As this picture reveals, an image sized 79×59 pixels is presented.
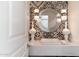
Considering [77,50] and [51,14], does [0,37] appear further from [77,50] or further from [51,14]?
[51,14]

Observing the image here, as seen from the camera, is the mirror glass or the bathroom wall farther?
the mirror glass

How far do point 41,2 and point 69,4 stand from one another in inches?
20.2

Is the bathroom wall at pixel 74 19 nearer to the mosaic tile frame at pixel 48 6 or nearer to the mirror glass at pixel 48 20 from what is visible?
the mosaic tile frame at pixel 48 6

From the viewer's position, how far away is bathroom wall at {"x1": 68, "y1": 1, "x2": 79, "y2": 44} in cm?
254

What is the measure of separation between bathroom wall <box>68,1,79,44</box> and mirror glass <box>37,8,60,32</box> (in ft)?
0.84

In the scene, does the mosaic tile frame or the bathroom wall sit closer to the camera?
the bathroom wall

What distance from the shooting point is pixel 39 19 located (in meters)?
2.77

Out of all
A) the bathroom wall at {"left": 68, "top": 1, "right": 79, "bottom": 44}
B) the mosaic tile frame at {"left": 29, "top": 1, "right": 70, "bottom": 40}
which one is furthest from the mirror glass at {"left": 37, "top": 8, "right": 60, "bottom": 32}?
the bathroom wall at {"left": 68, "top": 1, "right": 79, "bottom": 44}

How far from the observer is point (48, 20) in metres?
2.75

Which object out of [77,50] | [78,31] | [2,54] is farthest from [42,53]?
[2,54]

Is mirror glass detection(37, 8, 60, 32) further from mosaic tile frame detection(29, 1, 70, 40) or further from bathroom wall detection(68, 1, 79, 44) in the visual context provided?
bathroom wall detection(68, 1, 79, 44)

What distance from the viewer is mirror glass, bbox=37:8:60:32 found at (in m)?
2.76

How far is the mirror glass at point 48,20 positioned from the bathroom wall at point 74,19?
10.1 inches

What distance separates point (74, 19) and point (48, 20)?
47 centimetres
